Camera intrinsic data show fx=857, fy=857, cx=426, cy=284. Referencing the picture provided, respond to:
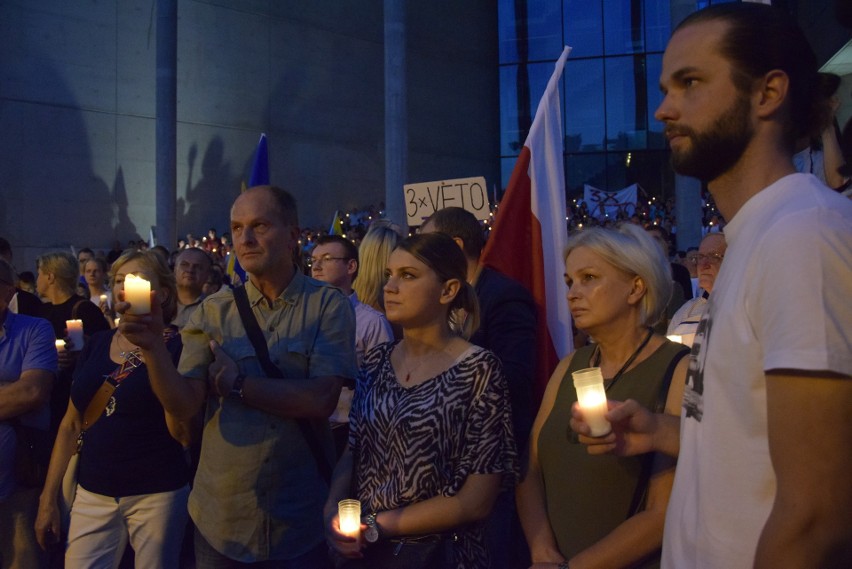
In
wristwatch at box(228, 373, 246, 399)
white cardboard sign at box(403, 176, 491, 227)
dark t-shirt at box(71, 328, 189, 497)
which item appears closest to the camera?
wristwatch at box(228, 373, 246, 399)

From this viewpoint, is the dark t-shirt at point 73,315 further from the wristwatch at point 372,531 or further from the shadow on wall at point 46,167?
the shadow on wall at point 46,167

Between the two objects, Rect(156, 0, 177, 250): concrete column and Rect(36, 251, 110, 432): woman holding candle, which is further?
Rect(156, 0, 177, 250): concrete column

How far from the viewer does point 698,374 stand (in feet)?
5.44

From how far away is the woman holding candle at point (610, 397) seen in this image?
2.55 metres

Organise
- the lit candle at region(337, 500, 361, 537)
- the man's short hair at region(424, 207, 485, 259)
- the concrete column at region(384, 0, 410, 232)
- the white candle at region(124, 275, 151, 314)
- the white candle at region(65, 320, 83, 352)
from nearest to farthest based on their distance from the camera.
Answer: the lit candle at region(337, 500, 361, 537)
the white candle at region(124, 275, 151, 314)
the man's short hair at region(424, 207, 485, 259)
the white candle at region(65, 320, 83, 352)
the concrete column at region(384, 0, 410, 232)

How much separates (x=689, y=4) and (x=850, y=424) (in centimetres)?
1476

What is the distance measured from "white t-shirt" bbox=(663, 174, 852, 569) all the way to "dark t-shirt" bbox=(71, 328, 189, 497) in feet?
8.86

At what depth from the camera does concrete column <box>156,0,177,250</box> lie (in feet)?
60.2

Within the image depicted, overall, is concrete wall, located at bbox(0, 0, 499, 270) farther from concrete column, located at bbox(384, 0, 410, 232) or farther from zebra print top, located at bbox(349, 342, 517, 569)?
zebra print top, located at bbox(349, 342, 517, 569)

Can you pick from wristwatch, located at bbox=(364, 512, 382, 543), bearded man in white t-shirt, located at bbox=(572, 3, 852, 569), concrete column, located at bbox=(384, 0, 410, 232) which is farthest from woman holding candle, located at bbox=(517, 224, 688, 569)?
concrete column, located at bbox=(384, 0, 410, 232)

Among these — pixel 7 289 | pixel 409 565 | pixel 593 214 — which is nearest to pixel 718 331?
pixel 409 565

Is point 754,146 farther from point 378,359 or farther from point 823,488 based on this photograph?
point 378,359

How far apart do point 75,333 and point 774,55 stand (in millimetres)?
4814

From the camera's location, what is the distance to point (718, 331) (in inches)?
61.2
